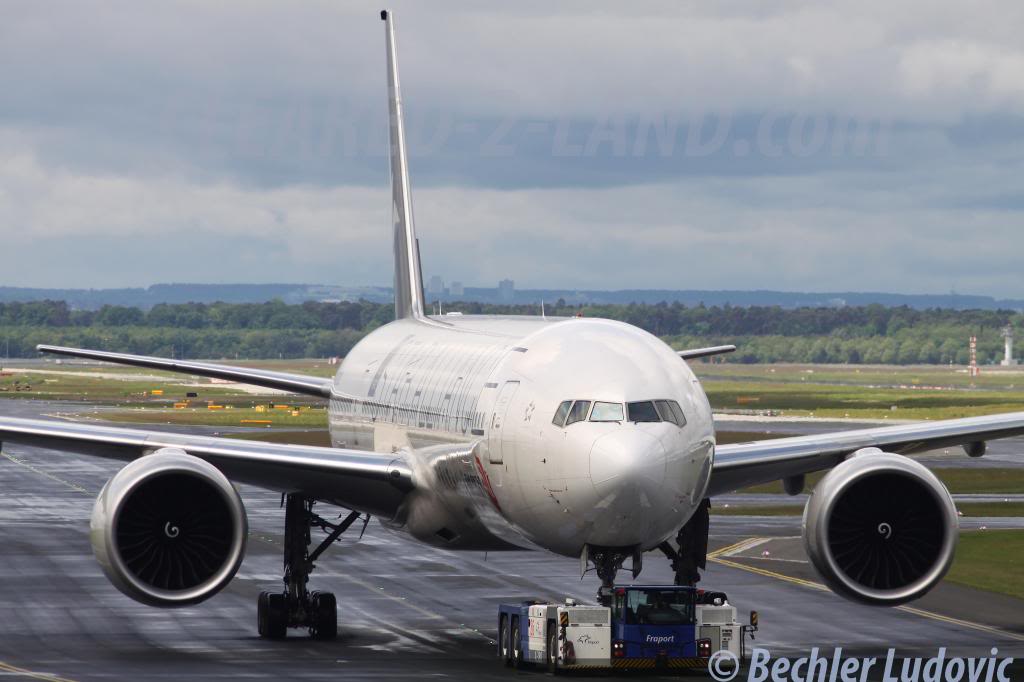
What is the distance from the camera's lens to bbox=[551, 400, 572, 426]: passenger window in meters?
26.9

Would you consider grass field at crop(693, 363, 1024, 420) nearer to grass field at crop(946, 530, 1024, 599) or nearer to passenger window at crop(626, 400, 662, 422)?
grass field at crop(946, 530, 1024, 599)

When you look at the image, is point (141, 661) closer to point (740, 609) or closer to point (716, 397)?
point (740, 609)

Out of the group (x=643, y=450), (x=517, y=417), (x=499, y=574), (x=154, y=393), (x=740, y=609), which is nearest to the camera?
(x=643, y=450)

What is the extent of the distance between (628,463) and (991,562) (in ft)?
77.2

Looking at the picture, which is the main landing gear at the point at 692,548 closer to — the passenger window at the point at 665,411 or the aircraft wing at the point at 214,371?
the passenger window at the point at 665,411

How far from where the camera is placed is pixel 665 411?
87.5ft

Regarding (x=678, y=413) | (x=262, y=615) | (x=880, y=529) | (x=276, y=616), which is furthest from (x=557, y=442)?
(x=262, y=615)

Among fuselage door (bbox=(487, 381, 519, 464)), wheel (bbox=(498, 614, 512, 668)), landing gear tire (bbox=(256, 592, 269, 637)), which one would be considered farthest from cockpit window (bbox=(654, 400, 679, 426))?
landing gear tire (bbox=(256, 592, 269, 637))

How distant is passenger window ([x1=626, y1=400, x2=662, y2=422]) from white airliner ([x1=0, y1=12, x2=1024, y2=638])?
0.03 meters

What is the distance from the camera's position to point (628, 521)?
1035 inches

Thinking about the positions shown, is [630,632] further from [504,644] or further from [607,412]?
[607,412]

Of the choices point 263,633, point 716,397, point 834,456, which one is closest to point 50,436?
point 263,633

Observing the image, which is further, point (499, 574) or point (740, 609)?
point (499, 574)

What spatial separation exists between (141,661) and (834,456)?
12164mm
